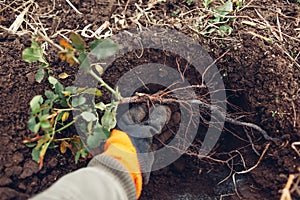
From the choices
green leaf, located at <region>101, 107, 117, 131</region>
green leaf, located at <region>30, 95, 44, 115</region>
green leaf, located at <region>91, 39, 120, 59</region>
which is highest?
green leaf, located at <region>91, 39, 120, 59</region>

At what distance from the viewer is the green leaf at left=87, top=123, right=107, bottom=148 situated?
138 cm

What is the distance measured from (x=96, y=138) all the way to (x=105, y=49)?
10.8 inches

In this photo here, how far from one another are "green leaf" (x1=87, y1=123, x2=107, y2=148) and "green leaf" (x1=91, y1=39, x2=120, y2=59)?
0.23m

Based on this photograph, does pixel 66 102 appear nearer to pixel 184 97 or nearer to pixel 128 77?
pixel 128 77

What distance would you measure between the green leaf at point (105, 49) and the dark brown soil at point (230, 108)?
0.31 meters

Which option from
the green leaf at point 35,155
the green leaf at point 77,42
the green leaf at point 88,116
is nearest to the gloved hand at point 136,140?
the green leaf at point 88,116

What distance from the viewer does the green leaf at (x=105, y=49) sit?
135 centimetres

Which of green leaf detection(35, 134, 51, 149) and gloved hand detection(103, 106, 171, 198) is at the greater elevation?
green leaf detection(35, 134, 51, 149)

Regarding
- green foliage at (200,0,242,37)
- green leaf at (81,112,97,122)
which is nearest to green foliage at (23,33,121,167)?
green leaf at (81,112,97,122)

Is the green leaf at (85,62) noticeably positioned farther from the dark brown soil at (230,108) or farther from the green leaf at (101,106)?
the dark brown soil at (230,108)

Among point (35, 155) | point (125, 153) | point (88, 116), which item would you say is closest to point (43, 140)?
point (35, 155)

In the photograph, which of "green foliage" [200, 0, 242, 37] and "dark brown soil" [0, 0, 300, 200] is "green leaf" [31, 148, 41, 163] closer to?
"dark brown soil" [0, 0, 300, 200]

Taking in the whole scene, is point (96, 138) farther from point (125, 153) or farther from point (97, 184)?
point (97, 184)

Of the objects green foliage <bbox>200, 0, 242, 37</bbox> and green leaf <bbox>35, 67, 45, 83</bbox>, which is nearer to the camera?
green leaf <bbox>35, 67, 45, 83</bbox>
